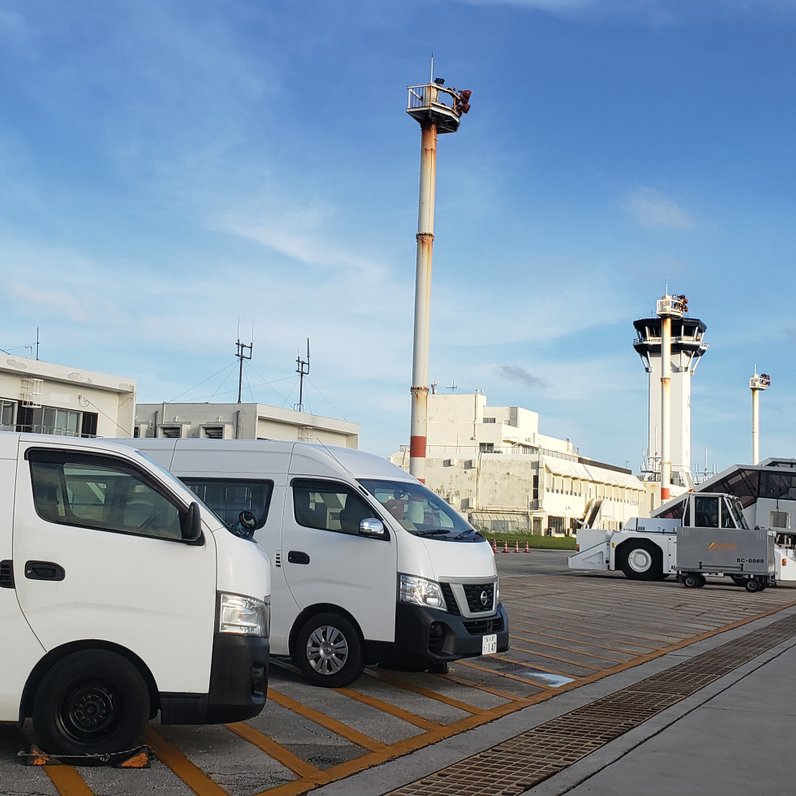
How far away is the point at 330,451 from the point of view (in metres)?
10.7

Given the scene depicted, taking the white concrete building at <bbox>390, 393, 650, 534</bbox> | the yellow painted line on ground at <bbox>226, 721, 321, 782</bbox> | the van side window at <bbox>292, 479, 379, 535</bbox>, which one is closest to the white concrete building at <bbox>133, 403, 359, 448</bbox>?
the white concrete building at <bbox>390, 393, 650, 534</bbox>

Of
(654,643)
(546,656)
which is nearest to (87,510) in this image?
(546,656)

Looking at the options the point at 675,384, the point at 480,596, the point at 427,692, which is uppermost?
the point at 675,384

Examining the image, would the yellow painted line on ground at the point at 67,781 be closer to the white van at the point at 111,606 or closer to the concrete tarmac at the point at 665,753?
the white van at the point at 111,606

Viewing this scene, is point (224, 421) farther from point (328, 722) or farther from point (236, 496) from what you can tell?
point (328, 722)

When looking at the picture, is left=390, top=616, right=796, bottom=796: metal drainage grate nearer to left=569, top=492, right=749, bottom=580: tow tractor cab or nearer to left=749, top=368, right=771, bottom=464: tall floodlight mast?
left=569, top=492, right=749, bottom=580: tow tractor cab

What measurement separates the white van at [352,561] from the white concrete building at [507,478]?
77.7 meters

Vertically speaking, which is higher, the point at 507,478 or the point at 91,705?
the point at 507,478

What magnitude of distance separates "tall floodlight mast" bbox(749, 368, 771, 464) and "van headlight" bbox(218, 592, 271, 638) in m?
129

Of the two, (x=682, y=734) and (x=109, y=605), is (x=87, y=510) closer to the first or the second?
(x=109, y=605)

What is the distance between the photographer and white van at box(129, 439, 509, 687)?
31.7ft

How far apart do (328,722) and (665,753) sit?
2.71m

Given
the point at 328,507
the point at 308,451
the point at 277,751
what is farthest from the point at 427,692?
the point at 277,751

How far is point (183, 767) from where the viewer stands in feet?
21.8
